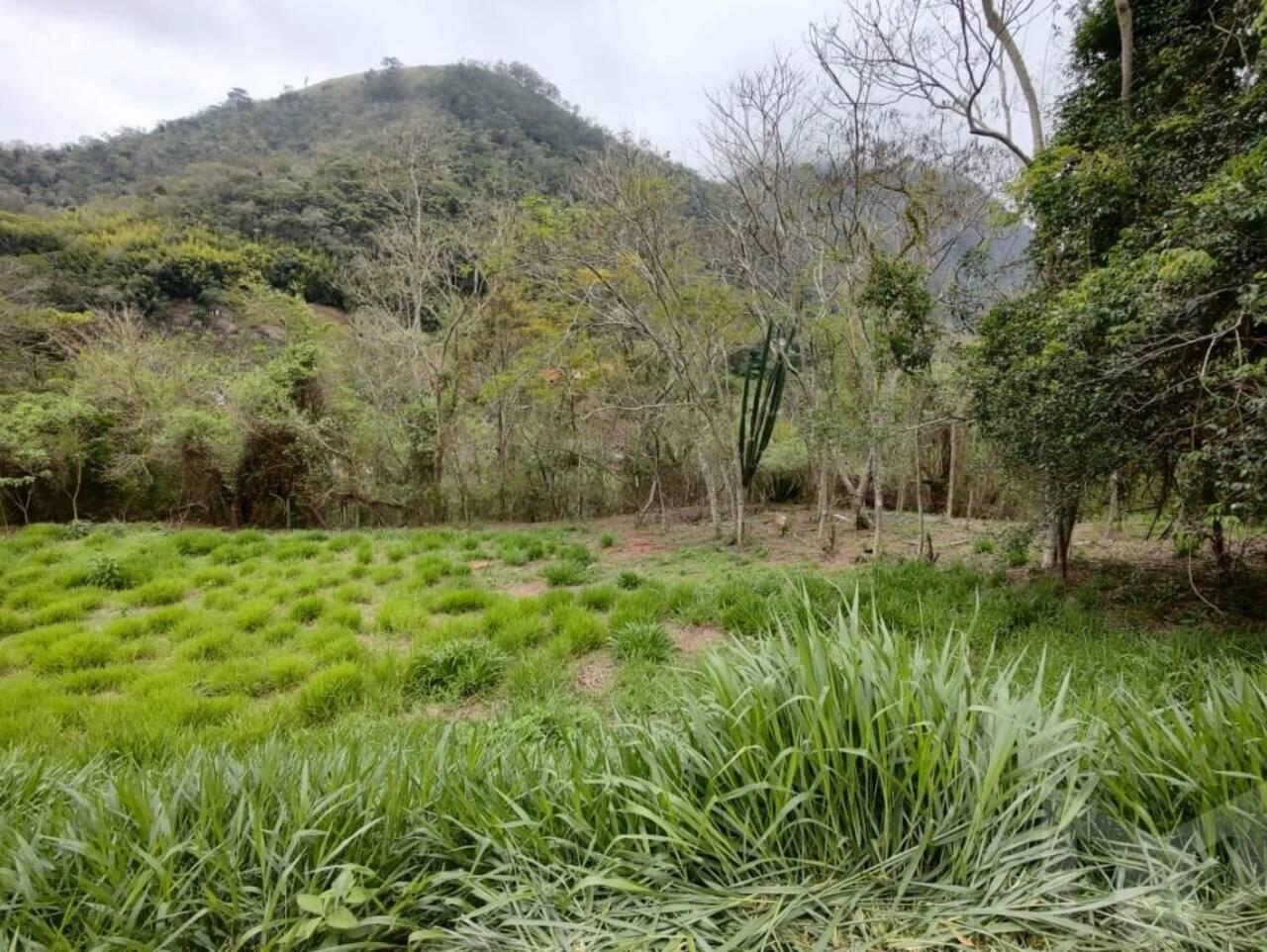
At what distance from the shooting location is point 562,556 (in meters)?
6.60

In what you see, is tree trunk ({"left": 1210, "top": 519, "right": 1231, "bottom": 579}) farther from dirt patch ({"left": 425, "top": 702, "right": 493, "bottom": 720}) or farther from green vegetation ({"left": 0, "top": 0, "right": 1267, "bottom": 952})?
dirt patch ({"left": 425, "top": 702, "right": 493, "bottom": 720})

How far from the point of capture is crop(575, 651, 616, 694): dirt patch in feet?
10.1

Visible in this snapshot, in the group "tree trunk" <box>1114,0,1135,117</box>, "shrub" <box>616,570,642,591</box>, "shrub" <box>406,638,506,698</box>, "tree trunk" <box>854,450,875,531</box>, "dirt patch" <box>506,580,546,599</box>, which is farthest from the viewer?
"tree trunk" <box>854,450,875,531</box>

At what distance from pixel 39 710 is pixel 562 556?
4572mm

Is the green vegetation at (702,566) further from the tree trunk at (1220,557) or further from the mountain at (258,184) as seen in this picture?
the mountain at (258,184)

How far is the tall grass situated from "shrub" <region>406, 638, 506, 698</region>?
1543 millimetres

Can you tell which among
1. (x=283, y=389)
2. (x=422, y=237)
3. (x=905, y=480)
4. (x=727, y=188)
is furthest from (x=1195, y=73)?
(x=283, y=389)

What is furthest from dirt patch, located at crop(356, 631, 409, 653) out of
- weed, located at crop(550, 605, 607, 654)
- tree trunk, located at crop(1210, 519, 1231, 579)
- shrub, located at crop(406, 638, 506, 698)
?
tree trunk, located at crop(1210, 519, 1231, 579)

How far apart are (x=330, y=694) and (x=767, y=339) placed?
6.84 m

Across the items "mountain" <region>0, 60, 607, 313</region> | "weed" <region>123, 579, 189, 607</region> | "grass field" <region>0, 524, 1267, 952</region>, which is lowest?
"weed" <region>123, 579, 189, 607</region>

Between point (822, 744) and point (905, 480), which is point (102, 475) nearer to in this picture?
point (822, 744)

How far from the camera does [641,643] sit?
3500 mm

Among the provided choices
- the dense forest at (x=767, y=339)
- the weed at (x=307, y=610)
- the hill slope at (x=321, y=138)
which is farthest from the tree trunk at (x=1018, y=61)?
the hill slope at (x=321, y=138)

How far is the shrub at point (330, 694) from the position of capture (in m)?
2.70
